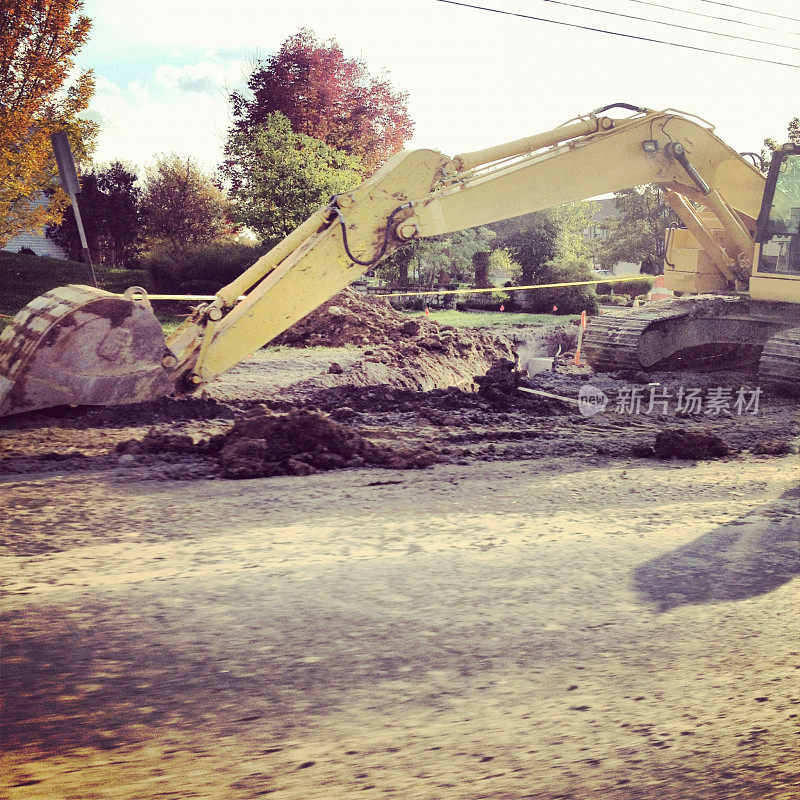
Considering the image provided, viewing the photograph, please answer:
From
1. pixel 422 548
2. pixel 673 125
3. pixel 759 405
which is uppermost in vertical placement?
pixel 673 125

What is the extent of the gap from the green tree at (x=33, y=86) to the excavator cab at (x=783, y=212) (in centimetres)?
1310

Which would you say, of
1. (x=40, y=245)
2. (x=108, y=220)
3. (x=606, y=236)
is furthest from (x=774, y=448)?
(x=606, y=236)

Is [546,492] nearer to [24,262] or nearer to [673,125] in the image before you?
[673,125]

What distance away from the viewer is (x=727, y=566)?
4.33 m

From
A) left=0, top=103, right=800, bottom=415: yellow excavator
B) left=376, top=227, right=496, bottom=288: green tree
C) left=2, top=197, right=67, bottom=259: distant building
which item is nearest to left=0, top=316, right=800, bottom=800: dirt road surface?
left=0, top=103, right=800, bottom=415: yellow excavator

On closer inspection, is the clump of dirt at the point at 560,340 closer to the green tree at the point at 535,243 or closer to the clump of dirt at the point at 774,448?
the clump of dirt at the point at 774,448

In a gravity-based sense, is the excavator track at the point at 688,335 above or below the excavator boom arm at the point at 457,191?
below

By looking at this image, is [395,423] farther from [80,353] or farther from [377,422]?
[80,353]

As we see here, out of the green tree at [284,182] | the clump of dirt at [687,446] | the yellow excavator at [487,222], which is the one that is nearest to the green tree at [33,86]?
the green tree at [284,182]

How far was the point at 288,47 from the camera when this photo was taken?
30047 millimetres

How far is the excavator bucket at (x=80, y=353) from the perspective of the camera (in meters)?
7.64

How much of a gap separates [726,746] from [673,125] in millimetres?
9944

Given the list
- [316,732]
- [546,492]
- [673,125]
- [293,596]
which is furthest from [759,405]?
[316,732]

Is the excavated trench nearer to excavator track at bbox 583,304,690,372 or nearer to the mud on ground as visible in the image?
the mud on ground
